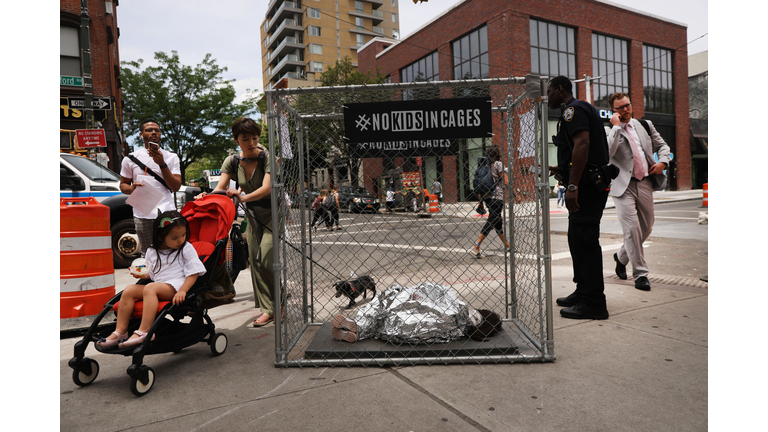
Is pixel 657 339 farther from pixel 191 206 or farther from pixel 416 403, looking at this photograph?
pixel 191 206

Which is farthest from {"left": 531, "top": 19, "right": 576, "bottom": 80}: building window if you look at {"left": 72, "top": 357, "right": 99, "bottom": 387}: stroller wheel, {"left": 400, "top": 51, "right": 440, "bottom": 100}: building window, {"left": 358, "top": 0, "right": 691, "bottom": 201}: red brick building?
{"left": 72, "top": 357, "right": 99, "bottom": 387}: stroller wheel

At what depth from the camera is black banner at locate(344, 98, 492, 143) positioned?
305 centimetres

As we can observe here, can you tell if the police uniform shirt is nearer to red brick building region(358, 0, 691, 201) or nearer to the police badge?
the police badge

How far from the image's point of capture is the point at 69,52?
734 inches

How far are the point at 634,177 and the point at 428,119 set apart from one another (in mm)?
2956

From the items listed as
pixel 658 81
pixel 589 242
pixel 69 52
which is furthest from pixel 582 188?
pixel 658 81

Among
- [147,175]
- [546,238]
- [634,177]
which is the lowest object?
[546,238]

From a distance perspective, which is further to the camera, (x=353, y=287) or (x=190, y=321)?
(x=353, y=287)

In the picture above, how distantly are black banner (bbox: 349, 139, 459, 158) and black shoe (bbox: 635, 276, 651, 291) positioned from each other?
2999mm

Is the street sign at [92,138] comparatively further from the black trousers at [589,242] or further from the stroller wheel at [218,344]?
the black trousers at [589,242]

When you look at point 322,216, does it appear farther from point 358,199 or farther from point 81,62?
point 81,62

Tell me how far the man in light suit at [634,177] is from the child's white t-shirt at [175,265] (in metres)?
4.15

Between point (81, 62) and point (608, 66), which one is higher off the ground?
point (608, 66)

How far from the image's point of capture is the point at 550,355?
3000mm
